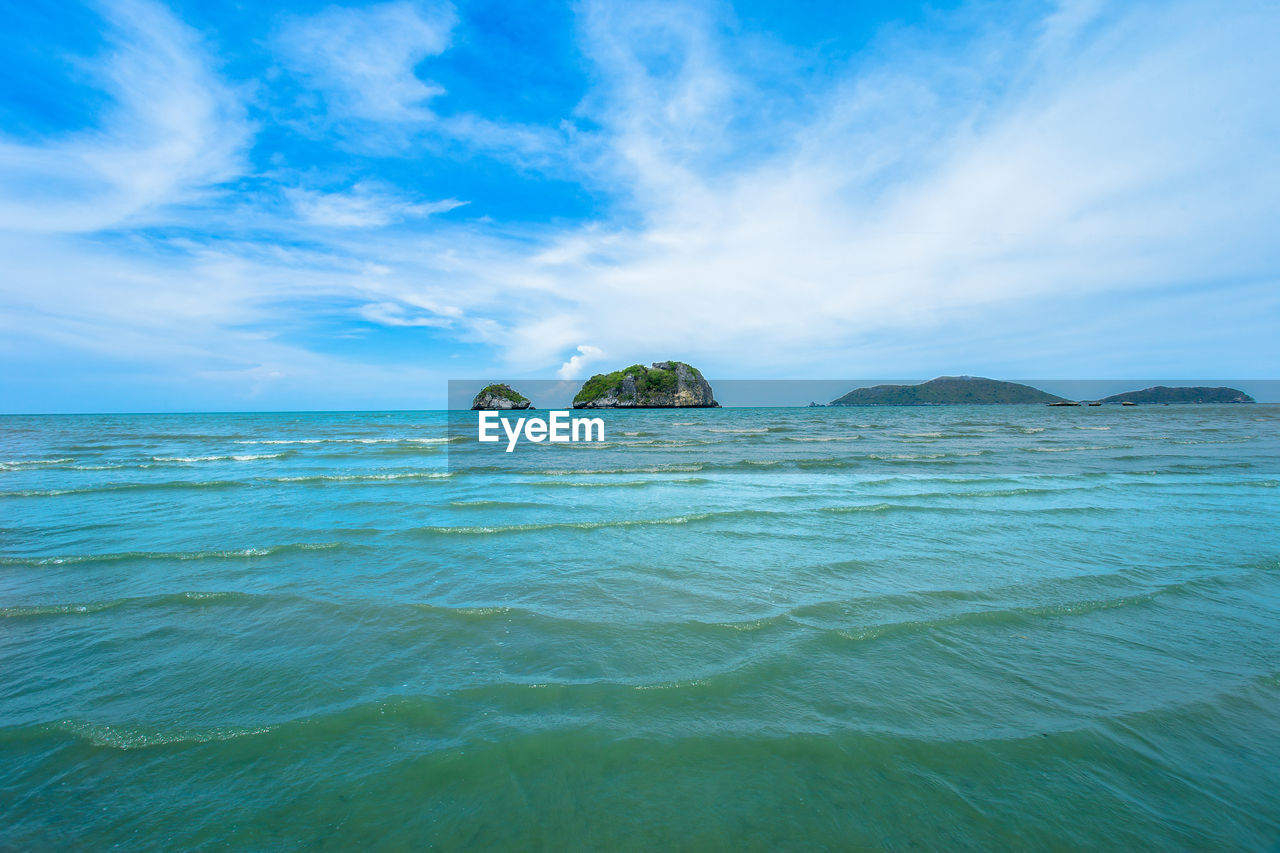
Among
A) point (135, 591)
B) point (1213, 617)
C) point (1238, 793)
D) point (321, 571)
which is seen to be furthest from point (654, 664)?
point (135, 591)

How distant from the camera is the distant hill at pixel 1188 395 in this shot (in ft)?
570

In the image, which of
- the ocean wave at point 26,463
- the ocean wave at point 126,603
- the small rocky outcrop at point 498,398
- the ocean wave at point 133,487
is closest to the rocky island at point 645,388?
the small rocky outcrop at point 498,398

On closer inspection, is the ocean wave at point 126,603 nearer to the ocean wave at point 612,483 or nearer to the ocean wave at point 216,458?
the ocean wave at point 612,483

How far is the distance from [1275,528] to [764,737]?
12.9 meters

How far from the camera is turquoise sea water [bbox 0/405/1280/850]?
3031 mm

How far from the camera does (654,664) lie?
15.7ft

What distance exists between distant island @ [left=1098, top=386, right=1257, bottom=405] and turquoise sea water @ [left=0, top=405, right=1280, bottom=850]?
242 m

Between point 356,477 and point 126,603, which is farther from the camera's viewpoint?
point 356,477

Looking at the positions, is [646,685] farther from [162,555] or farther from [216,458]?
[216,458]

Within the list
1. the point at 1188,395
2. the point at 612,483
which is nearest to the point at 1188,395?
the point at 1188,395

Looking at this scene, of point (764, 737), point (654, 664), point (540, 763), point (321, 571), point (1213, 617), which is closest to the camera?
point (540, 763)

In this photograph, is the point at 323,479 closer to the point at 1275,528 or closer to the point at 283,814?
the point at 283,814

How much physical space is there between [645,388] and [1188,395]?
20065 centimetres

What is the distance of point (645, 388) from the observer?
433 ft
